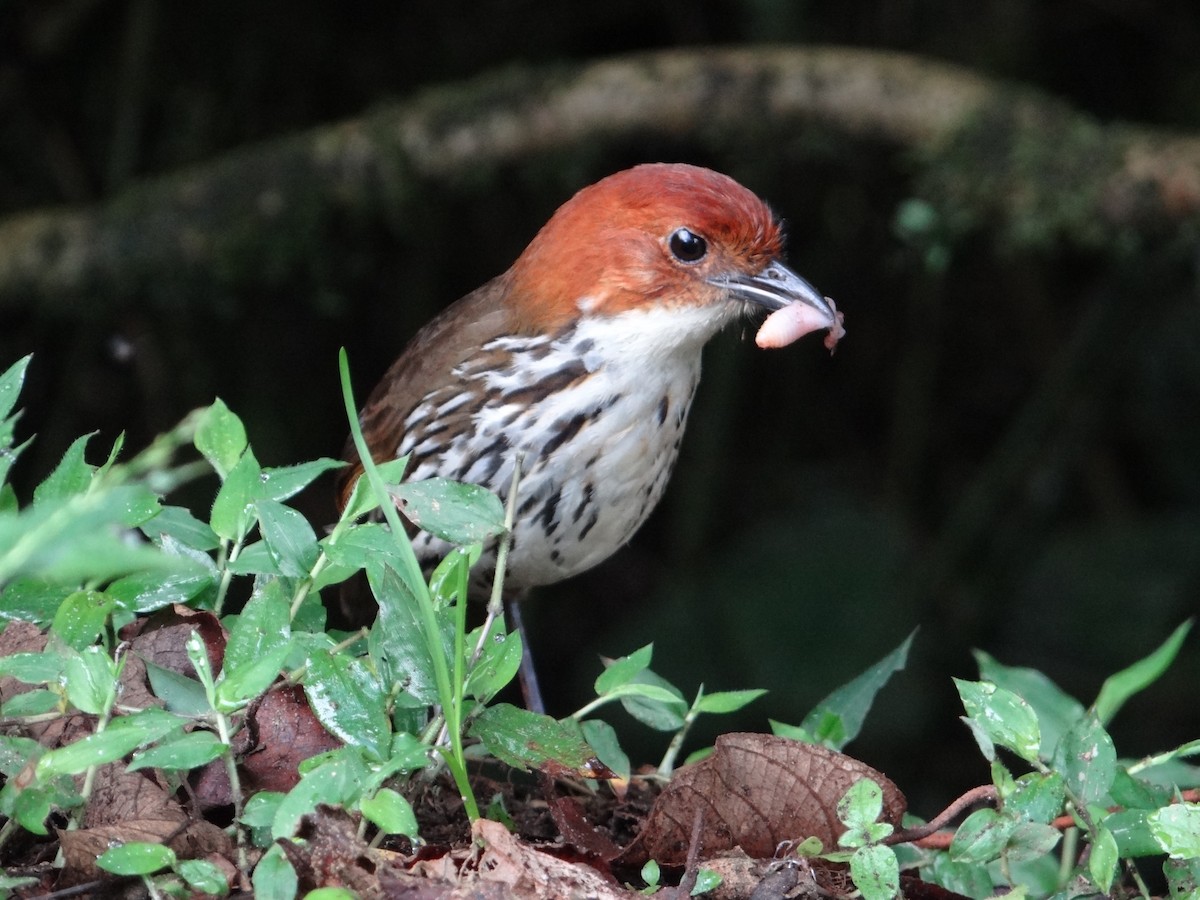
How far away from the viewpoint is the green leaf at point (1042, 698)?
247cm

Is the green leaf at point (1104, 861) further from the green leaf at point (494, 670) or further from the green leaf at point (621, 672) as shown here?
the green leaf at point (494, 670)

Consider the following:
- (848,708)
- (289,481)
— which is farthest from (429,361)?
(289,481)

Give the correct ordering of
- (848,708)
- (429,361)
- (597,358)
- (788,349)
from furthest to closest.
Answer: (788,349)
(429,361)
(597,358)
(848,708)

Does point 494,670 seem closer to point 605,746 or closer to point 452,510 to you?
point 452,510

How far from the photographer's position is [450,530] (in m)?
1.81

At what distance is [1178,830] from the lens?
165cm

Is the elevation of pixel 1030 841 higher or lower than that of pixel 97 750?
lower

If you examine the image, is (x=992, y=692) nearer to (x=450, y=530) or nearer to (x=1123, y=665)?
(x=450, y=530)

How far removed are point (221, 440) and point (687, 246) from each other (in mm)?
1262

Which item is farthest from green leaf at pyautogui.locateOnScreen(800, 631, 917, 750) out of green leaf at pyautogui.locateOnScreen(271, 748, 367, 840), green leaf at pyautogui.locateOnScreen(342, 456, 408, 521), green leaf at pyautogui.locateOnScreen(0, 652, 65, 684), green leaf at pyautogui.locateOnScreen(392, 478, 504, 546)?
green leaf at pyautogui.locateOnScreen(0, 652, 65, 684)

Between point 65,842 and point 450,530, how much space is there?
53 centimetres

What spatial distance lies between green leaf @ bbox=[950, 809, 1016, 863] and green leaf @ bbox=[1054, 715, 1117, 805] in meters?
0.09

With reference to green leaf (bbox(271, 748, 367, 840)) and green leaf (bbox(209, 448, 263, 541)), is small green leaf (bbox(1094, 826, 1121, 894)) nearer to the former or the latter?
green leaf (bbox(271, 748, 367, 840))

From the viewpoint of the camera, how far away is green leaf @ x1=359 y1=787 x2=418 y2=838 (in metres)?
1.49
